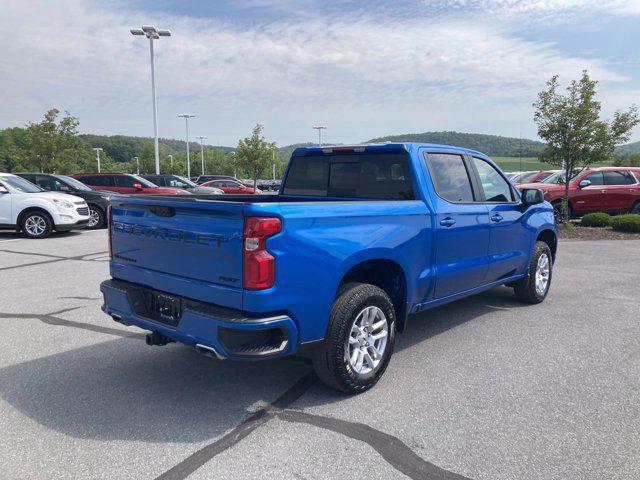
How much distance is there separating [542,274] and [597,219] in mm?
10183

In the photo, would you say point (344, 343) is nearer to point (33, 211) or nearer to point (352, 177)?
point (352, 177)

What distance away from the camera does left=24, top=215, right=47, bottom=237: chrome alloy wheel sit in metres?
12.7

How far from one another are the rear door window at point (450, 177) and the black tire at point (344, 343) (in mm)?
1384

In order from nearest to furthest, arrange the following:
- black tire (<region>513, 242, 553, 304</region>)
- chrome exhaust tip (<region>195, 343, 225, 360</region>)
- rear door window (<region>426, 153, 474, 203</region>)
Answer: chrome exhaust tip (<region>195, 343, 225, 360</region>) < rear door window (<region>426, 153, 474, 203</region>) < black tire (<region>513, 242, 553, 304</region>)

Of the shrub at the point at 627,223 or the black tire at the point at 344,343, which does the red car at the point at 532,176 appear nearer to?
the shrub at the point at 627,223

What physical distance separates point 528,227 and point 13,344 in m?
5.54

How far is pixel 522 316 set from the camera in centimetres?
586

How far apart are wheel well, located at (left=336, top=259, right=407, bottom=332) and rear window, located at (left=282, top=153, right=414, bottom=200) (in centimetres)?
69

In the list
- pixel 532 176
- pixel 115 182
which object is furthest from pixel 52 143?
pixel 532 176

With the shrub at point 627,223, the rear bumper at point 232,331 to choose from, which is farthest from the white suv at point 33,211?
the shrub at point 627,223

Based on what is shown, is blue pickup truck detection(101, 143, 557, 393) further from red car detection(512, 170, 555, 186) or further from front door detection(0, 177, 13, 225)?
red car detection(512, 170, 555, 186)

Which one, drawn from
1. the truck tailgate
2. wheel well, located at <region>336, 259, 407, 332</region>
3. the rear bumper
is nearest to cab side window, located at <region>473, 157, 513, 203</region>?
wheel well, located at <region>336, 259, 407, 332</region>

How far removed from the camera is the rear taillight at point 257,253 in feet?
9.94

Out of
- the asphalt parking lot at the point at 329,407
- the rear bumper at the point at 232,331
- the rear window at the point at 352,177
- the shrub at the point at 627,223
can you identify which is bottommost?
the asphalt parking lot at the point at 329,407
